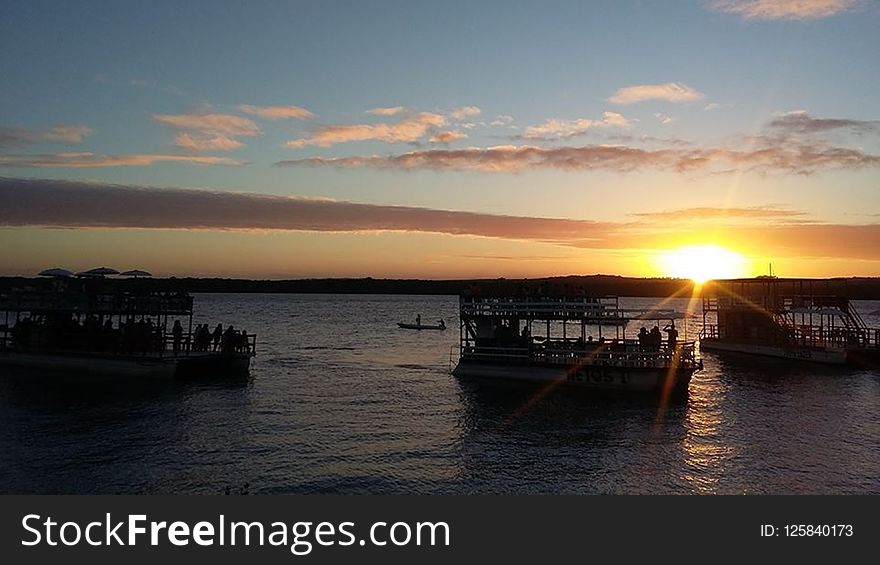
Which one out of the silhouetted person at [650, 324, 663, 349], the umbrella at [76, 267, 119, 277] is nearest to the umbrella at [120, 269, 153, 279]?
the umbrella at [76, 267, 119, 277]

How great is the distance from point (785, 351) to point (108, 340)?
48936mm

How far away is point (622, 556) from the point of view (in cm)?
1229

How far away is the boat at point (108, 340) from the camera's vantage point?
42.2 meters

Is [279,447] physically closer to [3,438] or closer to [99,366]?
[3,438]

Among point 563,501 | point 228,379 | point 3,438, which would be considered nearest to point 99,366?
point 228,379

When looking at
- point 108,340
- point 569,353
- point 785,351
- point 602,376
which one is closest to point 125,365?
point 108,340

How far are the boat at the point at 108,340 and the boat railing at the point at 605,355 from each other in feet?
53.8

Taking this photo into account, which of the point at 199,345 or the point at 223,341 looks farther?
the point at 223,341

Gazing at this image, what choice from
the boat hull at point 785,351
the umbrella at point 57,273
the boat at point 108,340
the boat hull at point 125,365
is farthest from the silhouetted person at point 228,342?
the boat hull at point 785,351

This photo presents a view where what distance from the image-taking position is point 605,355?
3947 cm

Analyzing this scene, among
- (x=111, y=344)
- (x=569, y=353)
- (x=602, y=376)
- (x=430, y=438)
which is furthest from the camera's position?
(x=111, y=344)

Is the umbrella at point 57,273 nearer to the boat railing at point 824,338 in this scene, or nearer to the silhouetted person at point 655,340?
the silhouetted person at point 655,340

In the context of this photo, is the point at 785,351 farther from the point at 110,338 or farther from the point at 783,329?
the point at 110,338

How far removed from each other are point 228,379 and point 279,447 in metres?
19.7
